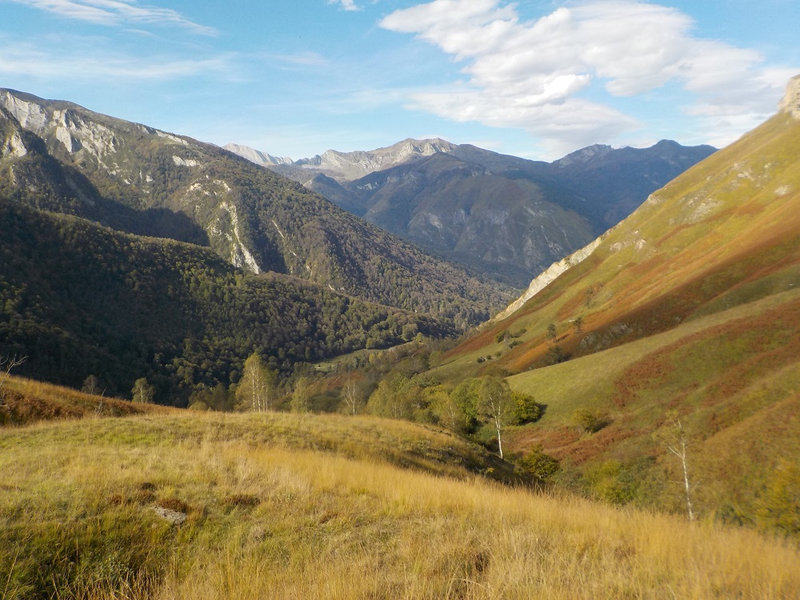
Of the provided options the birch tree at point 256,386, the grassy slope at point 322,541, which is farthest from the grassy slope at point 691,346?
the birch tree at point 256,386

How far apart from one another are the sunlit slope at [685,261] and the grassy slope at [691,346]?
0.41 metres

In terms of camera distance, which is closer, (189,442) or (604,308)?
(189,442)

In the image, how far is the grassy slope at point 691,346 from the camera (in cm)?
2816

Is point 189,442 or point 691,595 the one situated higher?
point 691,595

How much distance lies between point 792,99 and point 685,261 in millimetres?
106467

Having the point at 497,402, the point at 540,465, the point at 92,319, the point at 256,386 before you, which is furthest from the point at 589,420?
the point at 92,319

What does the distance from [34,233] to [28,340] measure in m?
79.5

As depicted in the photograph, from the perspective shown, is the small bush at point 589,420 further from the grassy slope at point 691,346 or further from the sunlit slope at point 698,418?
the grassy slope at point 691,346

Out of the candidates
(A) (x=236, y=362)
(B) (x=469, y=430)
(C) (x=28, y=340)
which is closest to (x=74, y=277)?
(C) (x=28, y=340)

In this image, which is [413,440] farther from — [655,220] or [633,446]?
[655,220]

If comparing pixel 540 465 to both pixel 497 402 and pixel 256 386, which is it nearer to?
pixel 497 402

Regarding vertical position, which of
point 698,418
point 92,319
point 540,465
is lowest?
point 540,465

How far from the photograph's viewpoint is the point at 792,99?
147 m

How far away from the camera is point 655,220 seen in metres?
129
